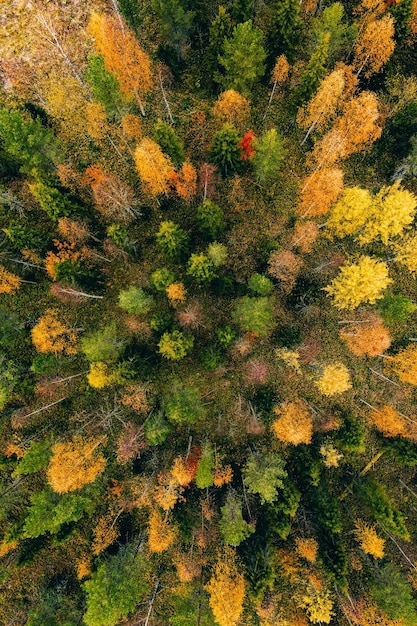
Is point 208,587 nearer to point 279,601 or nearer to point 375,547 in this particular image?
point 279,601

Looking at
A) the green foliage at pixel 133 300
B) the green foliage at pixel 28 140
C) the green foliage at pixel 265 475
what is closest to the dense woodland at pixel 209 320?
the green foliage at pixel 133 300

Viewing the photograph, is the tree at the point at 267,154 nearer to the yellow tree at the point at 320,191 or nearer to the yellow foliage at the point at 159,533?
the yellow tree at the point at 320,191

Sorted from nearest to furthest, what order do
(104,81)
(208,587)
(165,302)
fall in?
(104,81) < (208,587) < (165,302)

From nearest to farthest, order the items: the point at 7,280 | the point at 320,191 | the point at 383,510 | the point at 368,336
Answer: the point at 383,510 < the point at 320,191 < the point at 7,280 < the point at 368,336

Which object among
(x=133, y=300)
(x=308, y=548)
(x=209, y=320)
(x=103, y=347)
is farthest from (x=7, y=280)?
(x=308, y=548)

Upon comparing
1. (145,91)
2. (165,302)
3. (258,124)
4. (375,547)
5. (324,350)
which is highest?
(258,124)

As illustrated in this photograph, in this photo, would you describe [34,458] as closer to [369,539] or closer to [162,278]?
[162,278]

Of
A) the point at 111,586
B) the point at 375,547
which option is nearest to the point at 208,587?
the point at 111,586
